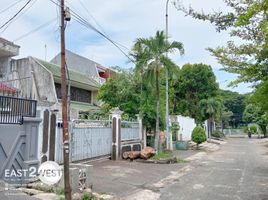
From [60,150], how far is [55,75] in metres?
8.83

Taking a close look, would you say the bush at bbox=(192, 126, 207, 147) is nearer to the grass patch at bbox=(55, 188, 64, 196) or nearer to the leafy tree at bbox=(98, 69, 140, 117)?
the leafy tree at bbox=(98, 69, 140, 117)

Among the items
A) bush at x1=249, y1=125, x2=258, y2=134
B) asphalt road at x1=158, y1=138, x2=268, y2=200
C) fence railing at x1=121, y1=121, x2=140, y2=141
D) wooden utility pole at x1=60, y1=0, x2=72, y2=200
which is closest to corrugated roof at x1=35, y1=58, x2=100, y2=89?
fence railing at x1=121, y1=121, x2=140, y2=141

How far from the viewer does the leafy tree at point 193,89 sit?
38.8 m

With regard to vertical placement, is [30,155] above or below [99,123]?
below

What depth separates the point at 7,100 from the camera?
27.8 ft

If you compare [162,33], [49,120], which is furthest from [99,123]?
[162,33]

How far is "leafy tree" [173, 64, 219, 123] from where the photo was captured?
3881cm

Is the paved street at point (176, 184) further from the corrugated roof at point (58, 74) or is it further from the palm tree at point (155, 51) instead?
the corrugated roof at point (58, 74)

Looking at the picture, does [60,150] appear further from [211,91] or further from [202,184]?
[211,91]

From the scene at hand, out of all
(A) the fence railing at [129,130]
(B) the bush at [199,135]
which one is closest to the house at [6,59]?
(A) the fence railing at [129,130]

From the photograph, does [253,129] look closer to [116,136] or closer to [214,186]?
[116,136]

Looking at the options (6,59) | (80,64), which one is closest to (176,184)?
(6,59)

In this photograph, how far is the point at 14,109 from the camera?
28.0ft
